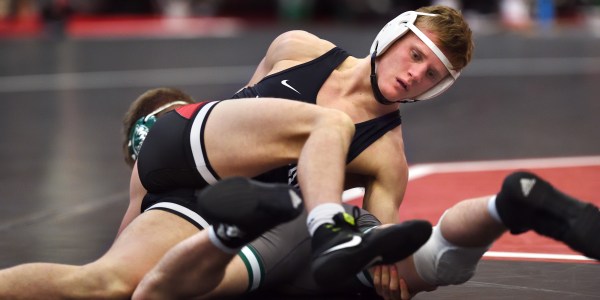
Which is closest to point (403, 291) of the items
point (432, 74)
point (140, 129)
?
point (432, 74)

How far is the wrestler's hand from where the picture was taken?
3.94m

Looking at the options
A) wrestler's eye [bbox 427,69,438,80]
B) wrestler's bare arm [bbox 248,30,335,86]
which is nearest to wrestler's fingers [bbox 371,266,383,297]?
wrestler's eye [bbox 427,69,438,80]

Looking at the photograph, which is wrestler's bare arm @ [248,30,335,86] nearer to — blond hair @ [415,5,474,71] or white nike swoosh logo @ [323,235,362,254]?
blond hair @ [415,5,474,71]

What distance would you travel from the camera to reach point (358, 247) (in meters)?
3.45

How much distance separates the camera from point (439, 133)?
28.8 feet

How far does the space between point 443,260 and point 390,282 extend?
23cm

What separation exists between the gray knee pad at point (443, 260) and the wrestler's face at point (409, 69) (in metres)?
0.70

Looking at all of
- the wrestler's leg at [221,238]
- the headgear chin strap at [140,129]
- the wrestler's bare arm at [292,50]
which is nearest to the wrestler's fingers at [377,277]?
the wrestler's leg at [221,238]

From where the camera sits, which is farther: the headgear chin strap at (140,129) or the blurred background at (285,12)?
the blurred background at (285,12)

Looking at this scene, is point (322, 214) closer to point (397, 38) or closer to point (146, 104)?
point (397, 38)

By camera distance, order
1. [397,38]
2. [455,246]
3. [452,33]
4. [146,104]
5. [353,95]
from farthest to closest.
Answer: [146,104], [353,95], [397,38], [452,33], [455,246]

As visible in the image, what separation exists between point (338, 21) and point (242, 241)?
16.1 m

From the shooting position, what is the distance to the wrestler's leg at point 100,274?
3.94 metres

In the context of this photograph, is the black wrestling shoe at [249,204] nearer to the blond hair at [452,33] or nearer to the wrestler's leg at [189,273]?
the wrestler's leg at [189,273]
